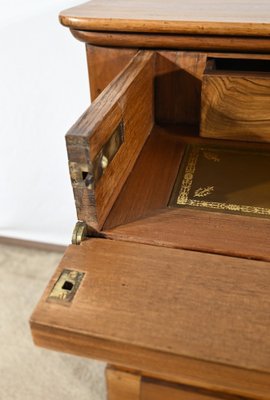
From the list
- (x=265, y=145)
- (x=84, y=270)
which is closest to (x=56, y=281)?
(x=84, y=270)

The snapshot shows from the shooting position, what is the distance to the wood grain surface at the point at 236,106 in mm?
638

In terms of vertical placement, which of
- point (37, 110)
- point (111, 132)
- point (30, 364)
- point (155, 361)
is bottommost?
point (30, 364)

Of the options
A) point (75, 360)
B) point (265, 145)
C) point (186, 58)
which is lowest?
point (75, 360)

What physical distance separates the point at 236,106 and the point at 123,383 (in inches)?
17.6

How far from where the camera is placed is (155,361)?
14.6 inches

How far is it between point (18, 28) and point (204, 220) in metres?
0.82

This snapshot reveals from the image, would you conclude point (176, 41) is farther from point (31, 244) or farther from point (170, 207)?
point (31, 244)

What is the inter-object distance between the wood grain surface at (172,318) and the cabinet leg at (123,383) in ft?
0.34

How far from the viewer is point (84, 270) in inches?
17.5

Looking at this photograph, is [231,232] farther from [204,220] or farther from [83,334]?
[83,334]

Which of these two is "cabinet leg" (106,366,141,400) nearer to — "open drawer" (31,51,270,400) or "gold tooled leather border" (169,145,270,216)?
"open drawer" (31,51,270,400)

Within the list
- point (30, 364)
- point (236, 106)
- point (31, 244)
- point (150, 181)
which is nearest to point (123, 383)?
point (150, 181)

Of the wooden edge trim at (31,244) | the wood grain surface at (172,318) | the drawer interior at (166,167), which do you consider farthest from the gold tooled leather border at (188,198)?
the wooden edge trim at (31,244)

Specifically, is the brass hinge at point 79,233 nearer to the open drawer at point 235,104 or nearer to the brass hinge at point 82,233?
the brass hinge at point 82,233
